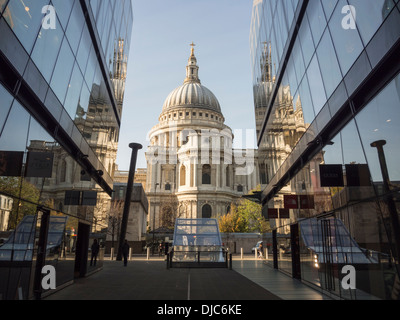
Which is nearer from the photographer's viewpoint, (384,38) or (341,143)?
(384,38)

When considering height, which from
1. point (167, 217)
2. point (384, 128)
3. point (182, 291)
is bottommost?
point (182, 291)

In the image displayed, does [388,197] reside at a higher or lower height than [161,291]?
higher

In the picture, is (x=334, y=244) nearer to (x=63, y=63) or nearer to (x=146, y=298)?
(x=146, y=298)

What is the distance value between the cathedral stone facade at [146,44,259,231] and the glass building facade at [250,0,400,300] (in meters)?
53.1

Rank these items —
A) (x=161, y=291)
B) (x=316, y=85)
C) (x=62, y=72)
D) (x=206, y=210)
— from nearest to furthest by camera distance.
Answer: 1. (x=161, y=291)
2. (x=62, y=72)
3. (x=316, y=85)
4. (x=206, y=210)

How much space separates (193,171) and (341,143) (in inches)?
2660

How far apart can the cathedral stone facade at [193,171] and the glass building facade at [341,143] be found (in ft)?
174

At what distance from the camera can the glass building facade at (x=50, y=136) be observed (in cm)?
785

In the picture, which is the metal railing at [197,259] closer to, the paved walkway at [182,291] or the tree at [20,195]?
the paved walkway at [182,291]

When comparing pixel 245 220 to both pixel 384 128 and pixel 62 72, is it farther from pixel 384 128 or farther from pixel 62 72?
pixel 384 128

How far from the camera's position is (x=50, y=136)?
36.1 feet

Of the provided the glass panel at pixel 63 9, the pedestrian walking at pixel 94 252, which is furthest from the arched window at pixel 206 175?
the glass panel at pixel 63 9

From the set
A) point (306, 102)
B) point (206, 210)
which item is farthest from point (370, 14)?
point (206, 210)
